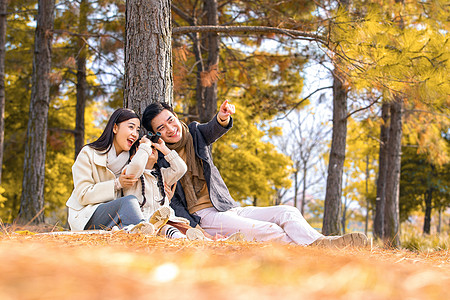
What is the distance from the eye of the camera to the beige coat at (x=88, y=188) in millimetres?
2971

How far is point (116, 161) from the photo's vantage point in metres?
3.20

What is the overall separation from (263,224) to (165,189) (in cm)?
85

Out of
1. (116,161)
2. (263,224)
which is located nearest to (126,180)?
(116,161)

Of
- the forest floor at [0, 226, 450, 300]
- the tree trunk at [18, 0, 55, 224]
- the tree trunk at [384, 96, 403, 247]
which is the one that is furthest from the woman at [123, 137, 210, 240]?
the tree trunk at [384, 96, 403, 247]

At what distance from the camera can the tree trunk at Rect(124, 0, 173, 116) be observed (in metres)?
3.75

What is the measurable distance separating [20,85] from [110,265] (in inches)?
495

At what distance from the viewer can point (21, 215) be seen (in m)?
7.81

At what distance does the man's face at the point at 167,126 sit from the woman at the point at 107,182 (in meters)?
0.22

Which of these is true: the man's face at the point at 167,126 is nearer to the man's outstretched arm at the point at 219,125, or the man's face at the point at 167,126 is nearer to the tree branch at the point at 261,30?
the man's outstretched arm at the point at 219,125

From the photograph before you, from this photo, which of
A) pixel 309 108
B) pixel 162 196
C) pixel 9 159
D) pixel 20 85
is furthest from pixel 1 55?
pixel 309 108

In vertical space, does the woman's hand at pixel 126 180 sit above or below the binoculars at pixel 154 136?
below

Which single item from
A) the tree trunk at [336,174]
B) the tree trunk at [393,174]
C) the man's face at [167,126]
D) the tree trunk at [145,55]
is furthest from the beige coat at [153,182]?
the tree trunk at [393,174]

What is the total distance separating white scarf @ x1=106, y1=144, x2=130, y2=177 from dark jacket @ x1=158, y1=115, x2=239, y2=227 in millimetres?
310

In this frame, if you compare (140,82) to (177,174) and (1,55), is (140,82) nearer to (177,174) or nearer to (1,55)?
(177,174)
